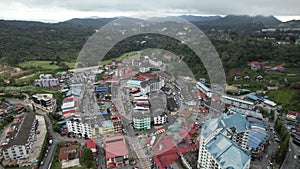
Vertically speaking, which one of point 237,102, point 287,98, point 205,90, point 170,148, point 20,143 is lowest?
point 170,148

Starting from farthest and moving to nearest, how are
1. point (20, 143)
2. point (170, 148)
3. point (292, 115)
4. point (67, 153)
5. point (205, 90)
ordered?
point (205, 90) < point (292, 115) < point (67, 153) < point (170, 148) < point (20, 143)

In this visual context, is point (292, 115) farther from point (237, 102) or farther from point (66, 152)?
point (66, 152)

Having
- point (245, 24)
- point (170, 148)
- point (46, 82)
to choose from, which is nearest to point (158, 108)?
point (170, 148)

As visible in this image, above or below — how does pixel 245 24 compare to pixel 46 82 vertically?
above

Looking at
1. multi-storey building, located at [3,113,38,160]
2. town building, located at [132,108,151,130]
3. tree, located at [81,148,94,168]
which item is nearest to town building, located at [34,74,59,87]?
multi-storey building, located at [3,113,38,160]

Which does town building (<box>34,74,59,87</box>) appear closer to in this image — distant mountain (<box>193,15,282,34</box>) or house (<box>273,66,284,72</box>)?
house (<box>273,66,284,72</box>)

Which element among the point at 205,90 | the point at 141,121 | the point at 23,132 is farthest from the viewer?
the point at 205,90

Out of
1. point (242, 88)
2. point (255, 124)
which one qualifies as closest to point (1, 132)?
point (255, 124)
